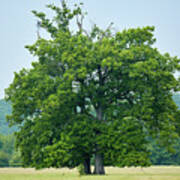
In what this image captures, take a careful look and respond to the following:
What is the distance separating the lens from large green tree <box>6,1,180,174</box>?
36188 mm

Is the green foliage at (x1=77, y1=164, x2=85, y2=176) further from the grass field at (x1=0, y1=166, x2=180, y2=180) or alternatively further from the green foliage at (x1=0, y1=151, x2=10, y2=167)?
the green foliage at (x1=0, y1=151, x2=10, y2=167)

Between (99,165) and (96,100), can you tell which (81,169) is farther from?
(96,100)

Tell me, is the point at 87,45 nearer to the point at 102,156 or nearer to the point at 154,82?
the point at 154,82

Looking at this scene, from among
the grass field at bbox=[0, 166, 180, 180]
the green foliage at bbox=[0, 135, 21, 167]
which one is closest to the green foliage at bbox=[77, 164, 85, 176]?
the grass field at bbox=[0, 166, 180, 180]

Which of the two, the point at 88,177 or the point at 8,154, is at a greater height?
the point at 8,154

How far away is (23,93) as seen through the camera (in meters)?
38.4

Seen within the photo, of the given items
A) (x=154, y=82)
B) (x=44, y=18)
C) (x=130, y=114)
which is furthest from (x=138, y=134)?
(x=44, y=18)

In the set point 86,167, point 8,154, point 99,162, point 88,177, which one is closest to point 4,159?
point 8,154

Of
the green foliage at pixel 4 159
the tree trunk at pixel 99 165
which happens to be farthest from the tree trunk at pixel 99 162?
the green foliage at pixel 4 159

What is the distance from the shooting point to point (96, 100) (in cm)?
3791

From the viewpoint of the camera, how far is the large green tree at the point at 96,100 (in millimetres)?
36188

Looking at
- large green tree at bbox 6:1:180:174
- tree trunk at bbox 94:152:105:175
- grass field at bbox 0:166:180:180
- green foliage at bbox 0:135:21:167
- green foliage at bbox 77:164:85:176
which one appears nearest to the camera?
grass field at bbox 0:166:180:180

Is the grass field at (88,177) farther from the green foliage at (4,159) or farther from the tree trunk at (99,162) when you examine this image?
the green foliage at (4,159)

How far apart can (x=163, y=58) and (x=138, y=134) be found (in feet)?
24.1
